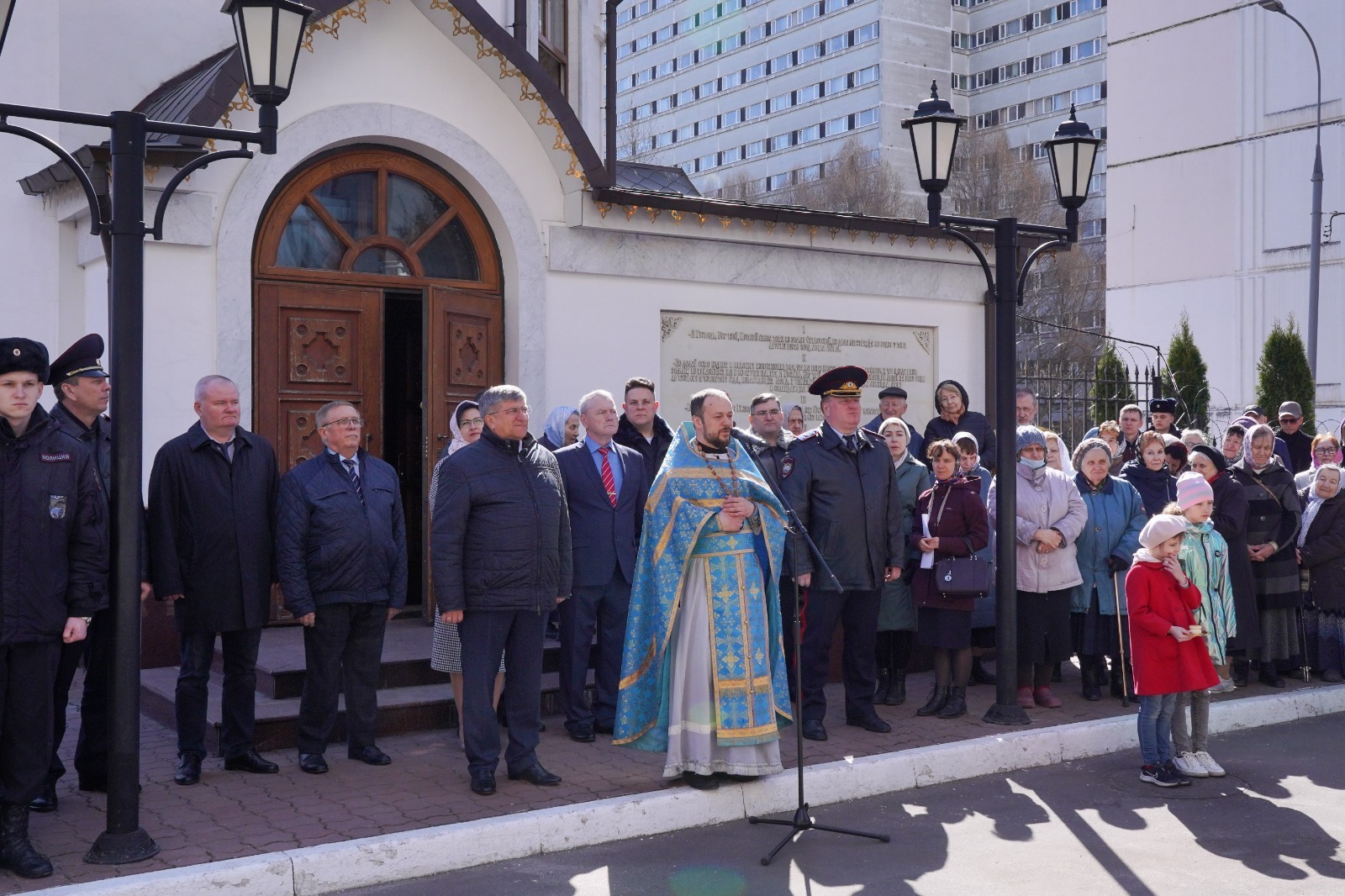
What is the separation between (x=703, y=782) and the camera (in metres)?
6.66

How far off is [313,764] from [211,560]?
1151mm

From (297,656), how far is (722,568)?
3.16 meters

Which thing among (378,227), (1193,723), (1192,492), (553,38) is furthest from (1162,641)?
(553,38)

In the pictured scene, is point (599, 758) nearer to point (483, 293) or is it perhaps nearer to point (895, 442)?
point (895, 442)

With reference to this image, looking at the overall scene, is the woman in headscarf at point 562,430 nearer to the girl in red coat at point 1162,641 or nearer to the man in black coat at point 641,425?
the man in black coat at point 641,425

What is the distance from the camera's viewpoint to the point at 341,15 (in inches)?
379

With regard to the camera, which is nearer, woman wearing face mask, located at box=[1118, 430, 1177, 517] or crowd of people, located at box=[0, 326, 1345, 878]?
crowd of people, located at box=[0, 326, 1345, 878]

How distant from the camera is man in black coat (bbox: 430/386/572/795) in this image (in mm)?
6504

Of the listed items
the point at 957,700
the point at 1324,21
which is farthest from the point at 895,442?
the point at 1324,21

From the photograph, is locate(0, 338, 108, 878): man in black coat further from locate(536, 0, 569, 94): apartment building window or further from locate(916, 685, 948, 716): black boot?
locate(536, 0, 569, 94): apartment building window

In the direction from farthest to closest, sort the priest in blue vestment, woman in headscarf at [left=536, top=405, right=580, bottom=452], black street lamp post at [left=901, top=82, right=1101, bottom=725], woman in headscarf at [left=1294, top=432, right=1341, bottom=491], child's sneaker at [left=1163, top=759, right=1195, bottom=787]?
woman in headscarf at [left=1294, top=432, right=1341, bottom=491]
woman in headscarf at [left=536, top=405, right=580, bottom=452]
black street lamp post at [left=901, top=82, right=1101, bottom=725]
child's sneaker at [left=1163, top=759, right=1195, bottom=787]
the priest in blue vestment

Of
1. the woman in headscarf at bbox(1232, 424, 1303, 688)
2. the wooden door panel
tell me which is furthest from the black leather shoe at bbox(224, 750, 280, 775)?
the woman in headscarf at bbox(1232, 424, 1303, 688)

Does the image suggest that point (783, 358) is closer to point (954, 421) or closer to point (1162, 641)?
point (954, 421)

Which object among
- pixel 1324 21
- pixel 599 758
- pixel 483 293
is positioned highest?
pixel 1324 21
